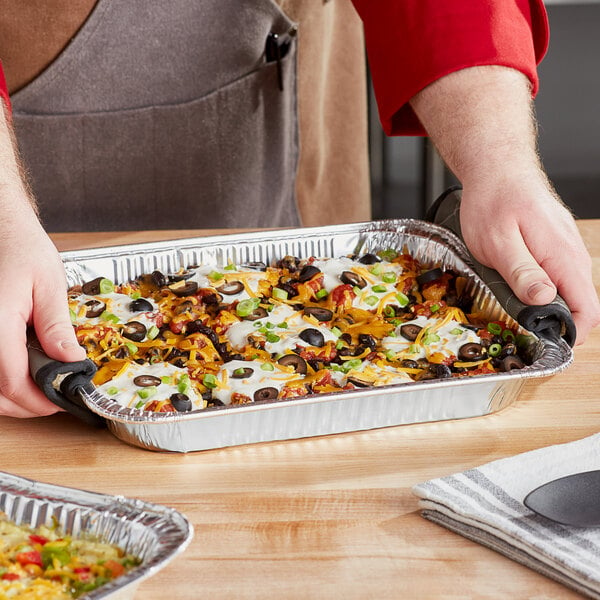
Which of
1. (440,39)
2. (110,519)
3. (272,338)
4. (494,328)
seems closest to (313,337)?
(272,338)

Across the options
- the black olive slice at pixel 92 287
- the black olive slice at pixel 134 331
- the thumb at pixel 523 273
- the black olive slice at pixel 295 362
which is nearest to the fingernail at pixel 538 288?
the thumb at pixel 523 273

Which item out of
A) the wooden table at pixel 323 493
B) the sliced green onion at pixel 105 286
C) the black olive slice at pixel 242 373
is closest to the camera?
the wooden table at pixel 323 493

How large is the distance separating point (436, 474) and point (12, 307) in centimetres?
57

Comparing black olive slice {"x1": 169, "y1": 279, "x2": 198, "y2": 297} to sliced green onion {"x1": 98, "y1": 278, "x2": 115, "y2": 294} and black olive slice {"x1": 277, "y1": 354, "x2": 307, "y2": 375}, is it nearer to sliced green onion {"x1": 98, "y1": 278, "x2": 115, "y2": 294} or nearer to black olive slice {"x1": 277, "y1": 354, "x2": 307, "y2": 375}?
sliced green onion {"x1": 98, "y1": 278, "x2": 115, "y2": 294}

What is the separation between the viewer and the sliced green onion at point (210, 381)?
1.21 m

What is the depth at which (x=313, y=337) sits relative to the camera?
1.33 m

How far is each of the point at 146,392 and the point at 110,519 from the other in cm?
28

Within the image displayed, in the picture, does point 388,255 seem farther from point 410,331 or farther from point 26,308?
point 26,308

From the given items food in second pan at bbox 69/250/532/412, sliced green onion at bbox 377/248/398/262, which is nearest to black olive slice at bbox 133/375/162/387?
food in second pan at bbox 69/250/532/412

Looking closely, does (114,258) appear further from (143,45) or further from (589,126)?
(589,126)

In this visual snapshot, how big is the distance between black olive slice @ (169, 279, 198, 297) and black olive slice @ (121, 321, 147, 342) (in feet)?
0.44

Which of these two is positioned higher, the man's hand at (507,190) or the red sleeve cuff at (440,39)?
the red sleeve cuff at (440,39)

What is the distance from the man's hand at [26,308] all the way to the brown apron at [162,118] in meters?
0.71

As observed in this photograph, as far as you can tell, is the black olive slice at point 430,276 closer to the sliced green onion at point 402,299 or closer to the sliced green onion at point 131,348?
the sliced green onion at point 402,299
